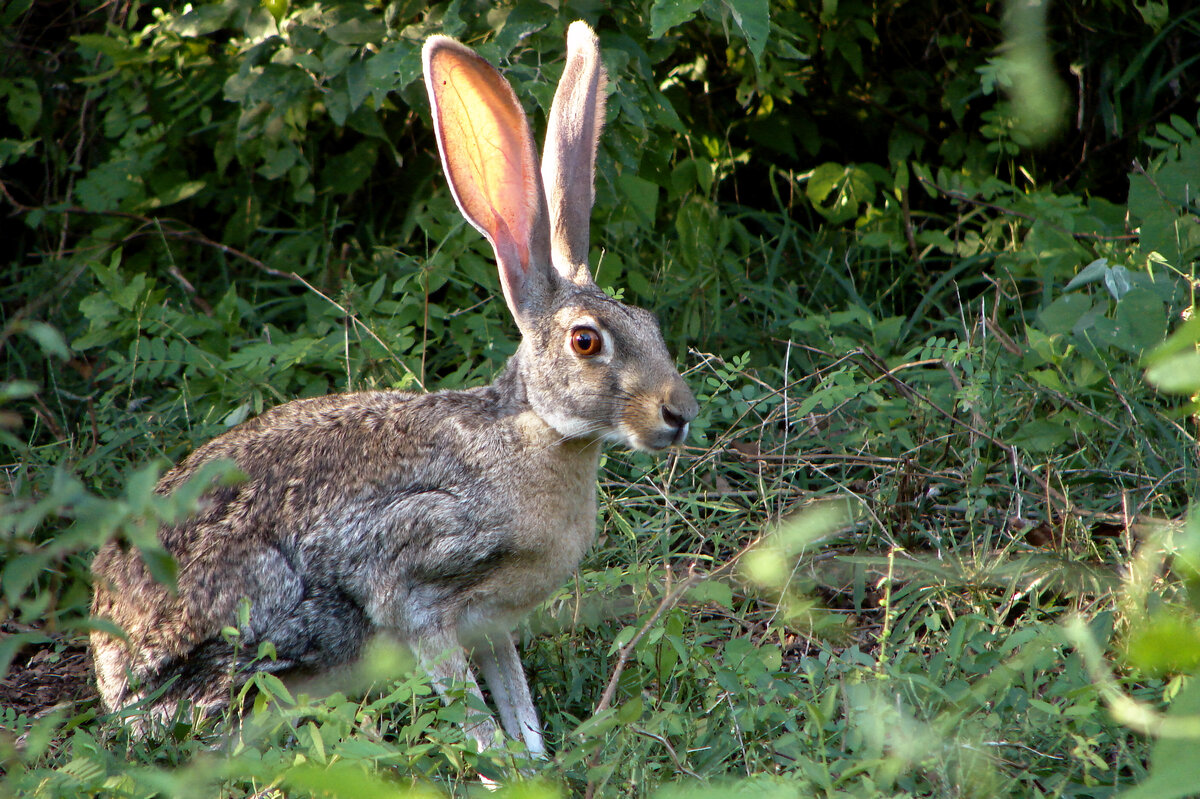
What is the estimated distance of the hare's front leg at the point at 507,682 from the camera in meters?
3.61

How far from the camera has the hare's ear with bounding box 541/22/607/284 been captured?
4.00 m

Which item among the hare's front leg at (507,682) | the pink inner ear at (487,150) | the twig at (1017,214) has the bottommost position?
the hare's front leg at (507,682)

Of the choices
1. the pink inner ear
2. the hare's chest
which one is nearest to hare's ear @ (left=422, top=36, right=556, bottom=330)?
the pink inner ear

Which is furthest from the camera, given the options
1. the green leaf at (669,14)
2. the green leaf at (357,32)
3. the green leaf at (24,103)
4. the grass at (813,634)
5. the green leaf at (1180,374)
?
the green leaf at (24,103)

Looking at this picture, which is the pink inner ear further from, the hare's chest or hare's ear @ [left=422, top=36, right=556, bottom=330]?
the hare's chest

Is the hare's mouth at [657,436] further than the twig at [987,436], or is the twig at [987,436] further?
the twig at [987,436]

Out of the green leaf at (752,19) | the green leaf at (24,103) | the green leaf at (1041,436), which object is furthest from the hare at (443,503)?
the green leaf at (24,103)

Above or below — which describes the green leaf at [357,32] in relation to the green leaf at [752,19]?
below

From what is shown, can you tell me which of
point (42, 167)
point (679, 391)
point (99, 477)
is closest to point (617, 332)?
point (679, 391)

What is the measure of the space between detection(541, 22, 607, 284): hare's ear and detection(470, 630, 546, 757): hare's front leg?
4.31 ft

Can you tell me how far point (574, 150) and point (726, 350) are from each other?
64.9 inches

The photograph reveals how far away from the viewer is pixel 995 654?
10.5 ft

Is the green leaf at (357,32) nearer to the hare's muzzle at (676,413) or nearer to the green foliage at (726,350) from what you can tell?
the green foliage at (726,350)

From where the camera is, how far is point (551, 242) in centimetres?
409
